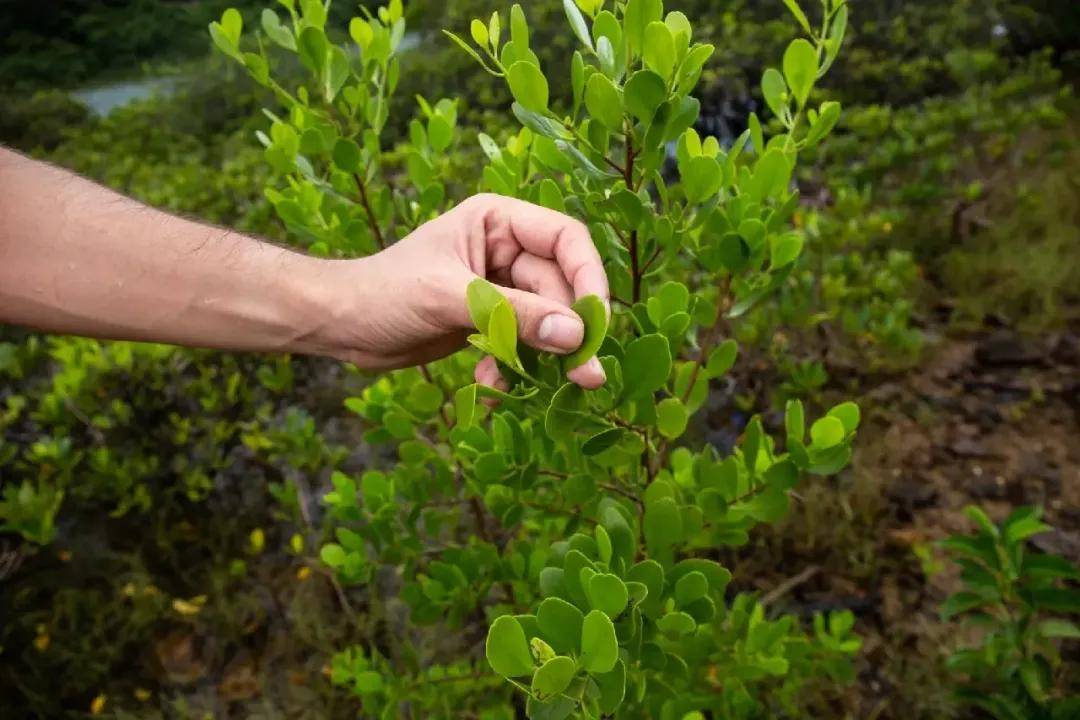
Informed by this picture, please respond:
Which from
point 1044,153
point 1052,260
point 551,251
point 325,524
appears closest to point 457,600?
point 551,251

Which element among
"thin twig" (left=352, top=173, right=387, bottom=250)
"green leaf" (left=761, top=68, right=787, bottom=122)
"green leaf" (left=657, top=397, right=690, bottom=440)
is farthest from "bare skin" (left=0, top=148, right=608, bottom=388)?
"green leaf" (left=761, top=68, right=787, bottom=122)

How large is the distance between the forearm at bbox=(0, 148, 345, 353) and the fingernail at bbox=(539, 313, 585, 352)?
0.58 metres

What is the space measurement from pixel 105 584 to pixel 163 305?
58.4 inches

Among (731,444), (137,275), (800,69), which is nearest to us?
(800,69)

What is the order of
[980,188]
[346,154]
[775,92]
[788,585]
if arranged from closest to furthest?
[775,92], [346,154], [788,585], [980,188]

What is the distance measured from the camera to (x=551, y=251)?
1.05 m

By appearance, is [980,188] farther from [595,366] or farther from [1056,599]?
[595,366]

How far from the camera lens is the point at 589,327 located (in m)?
0.77

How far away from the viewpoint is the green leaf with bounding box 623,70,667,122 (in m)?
0.80

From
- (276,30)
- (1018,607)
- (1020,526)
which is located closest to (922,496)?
(1018,607)

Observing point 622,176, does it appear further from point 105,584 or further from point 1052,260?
point 1052,260

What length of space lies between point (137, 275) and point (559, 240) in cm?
78

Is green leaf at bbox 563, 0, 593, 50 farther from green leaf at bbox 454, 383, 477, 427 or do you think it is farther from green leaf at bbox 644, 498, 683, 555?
green leaf at bbox 644, 498, 683, 555

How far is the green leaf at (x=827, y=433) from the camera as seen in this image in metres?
0.98
